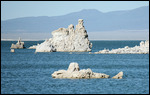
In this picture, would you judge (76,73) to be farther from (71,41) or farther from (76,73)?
(71,41)

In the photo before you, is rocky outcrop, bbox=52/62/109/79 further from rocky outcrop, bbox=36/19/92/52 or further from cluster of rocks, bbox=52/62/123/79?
rocky outcrop, bbox=36/19/92/52

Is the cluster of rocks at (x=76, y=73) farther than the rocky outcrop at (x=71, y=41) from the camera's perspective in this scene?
No

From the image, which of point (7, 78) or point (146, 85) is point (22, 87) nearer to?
point (7, 78)

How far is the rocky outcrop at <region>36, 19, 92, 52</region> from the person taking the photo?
110m

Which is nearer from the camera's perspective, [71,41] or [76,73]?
[76,73]

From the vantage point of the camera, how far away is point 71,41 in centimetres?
11138

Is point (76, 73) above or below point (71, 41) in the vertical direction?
below

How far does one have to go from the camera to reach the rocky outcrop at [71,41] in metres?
110

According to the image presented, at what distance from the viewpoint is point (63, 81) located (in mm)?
42906

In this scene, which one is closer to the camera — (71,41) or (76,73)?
(76,73)

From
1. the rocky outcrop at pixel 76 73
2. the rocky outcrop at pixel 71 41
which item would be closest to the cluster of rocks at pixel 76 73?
the rocky outcrop at pixel 76 73

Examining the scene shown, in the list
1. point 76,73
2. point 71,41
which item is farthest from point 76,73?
point 71,41

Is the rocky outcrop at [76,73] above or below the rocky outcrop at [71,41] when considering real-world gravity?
below

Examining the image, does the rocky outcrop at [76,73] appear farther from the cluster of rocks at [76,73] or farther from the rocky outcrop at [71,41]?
the rocky outcrop at [71,41]
